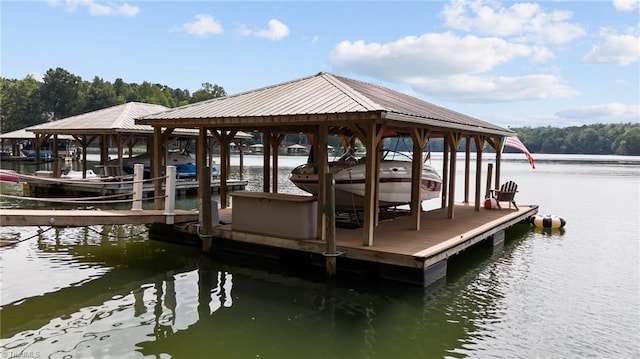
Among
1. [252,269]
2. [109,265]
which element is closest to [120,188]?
[109,265]

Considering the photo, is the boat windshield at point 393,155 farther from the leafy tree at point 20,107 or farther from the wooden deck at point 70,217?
the leafy tree at point 20,107

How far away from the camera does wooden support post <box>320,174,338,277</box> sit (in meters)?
7.38

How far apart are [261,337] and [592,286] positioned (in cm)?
573

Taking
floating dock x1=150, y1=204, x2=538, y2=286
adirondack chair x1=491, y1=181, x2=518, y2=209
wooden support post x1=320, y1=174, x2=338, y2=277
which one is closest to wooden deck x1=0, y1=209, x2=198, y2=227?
floating dock x1=150, y1=204, x2=538, y2=286

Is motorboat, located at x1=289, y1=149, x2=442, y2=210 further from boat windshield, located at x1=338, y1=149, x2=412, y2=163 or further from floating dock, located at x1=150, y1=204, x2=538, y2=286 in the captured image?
floating dock, located at x1=150, y1=204, x2=538, y2=286

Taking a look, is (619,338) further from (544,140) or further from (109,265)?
(544,140)

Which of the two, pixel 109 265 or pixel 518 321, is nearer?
pixel 518 321

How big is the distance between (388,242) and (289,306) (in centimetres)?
215

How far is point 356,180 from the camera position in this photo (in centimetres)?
985

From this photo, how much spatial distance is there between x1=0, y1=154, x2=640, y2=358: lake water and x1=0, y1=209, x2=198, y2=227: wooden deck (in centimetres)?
51

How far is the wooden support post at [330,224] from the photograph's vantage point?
7.38m

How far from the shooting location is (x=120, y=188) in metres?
16.7

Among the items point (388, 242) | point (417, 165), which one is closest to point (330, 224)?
point (388, 242)

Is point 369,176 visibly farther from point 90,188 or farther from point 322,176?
point 90,188
